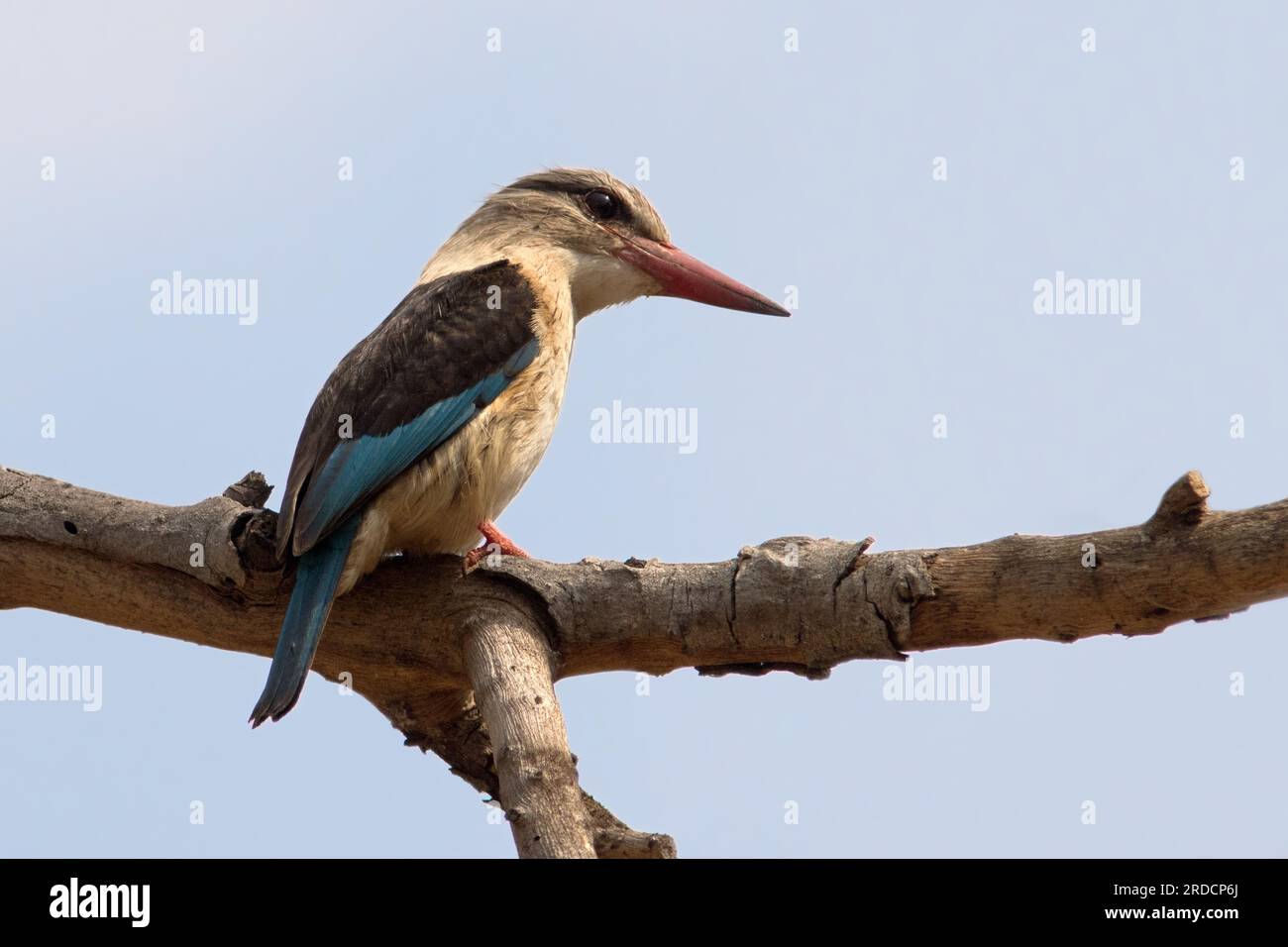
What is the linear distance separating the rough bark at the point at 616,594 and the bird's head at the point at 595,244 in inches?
51.7

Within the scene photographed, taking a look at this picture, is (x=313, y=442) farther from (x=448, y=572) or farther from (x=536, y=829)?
(x=536, y=829)

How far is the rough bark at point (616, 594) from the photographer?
9.64 feet

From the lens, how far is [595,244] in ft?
15.9

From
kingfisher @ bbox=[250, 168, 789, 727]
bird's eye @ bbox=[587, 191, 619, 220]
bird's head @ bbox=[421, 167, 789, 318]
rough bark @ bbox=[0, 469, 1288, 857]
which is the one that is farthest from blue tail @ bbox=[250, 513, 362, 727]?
bird's eye @ bbox=[587, 191, 619, 220]

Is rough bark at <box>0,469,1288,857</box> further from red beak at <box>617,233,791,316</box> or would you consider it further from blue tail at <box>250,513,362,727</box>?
red beak at <box>617,233,791,316</box>

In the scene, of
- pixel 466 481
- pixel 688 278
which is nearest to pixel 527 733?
pixel 466 481

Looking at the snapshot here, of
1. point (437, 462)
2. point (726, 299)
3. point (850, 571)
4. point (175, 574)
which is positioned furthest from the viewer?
point (726, 299)

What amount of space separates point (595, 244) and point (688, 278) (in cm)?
32

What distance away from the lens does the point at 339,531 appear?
11.9 ft

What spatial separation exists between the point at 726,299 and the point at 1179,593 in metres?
2.22

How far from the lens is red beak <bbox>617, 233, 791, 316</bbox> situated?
190 inches

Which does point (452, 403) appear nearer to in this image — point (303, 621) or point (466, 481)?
point (466, 481)

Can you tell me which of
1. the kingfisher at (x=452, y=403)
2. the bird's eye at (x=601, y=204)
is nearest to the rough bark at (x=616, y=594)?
the kingfisher at (x=452, y=403)
